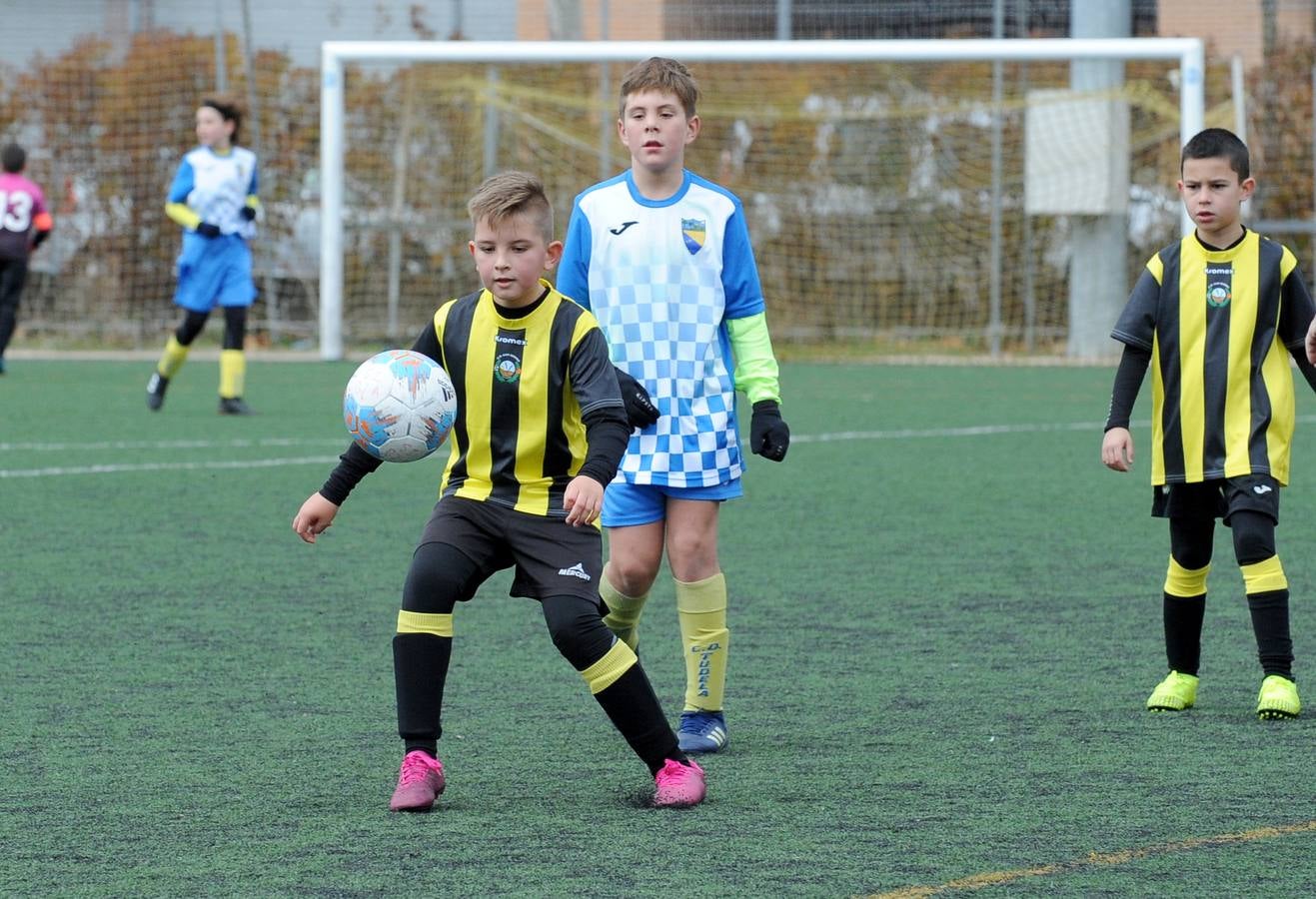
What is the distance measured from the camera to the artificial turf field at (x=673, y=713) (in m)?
3.44

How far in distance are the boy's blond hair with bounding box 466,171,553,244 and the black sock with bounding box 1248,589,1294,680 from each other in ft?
6.65

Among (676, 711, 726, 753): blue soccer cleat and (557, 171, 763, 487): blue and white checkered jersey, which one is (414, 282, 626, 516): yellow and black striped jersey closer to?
(557, 171, 763, 487): blue and white checkered jersey

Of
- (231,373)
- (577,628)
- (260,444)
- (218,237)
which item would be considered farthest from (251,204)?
(577,628)

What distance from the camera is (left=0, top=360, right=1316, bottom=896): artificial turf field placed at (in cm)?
344

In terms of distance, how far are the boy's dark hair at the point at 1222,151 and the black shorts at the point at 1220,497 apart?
0.72 meters

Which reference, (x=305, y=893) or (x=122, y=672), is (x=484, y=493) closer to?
(x=305, y=893)

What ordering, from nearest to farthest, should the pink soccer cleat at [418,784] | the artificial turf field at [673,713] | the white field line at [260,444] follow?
the artificial turf field at [673,713]
the pink soccer cleat at [418,784]
the white field line at [260,444]

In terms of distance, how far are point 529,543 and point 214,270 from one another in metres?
8.90

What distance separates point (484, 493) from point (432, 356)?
0.29 m

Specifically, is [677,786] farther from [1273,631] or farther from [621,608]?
[1273,631]

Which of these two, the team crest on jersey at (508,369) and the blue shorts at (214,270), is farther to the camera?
the blue shorts at (214,270)

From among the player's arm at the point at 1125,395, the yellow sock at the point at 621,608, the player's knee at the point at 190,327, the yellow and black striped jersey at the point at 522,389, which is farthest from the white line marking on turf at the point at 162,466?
the yellow and black striped jersey at the point at 522,389

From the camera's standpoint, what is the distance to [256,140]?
19.4 meters

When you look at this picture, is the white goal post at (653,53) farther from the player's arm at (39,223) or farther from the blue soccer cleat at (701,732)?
the blue soccer cleat at (701,732)
